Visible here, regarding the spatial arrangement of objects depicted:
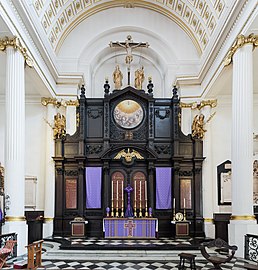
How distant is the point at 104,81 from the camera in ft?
66.4

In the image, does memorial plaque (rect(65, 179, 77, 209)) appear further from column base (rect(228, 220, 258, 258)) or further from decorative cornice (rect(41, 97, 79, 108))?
column base (rect(228, 220, 258, 258))

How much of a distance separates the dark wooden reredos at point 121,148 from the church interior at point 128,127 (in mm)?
41

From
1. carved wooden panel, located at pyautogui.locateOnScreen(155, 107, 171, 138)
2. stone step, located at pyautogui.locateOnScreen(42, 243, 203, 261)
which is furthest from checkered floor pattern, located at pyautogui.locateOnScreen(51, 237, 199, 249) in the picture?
carved wooden panel, located at pyautogui.locateOnScreen(155, 107, 171, 138)

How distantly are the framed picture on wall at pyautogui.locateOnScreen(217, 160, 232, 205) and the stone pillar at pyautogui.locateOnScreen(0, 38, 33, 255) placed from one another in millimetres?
8431

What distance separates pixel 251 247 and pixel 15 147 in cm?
665

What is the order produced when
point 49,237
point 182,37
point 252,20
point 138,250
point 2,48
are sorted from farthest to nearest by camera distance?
1. point 182,37
2. point 49,237
3. point 138,250
4. point 2,48
5. point 252,20

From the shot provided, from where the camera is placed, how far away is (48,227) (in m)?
17.1

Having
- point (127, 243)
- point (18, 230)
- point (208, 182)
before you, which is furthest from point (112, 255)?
point (208, 182)

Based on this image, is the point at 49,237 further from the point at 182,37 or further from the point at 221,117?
the point at 182,37

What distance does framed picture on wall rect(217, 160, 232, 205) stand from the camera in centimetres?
1711

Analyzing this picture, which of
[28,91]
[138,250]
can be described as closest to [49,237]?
[138,250]

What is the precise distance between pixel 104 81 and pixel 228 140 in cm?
639

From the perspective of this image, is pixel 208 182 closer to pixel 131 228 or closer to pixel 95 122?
pixel 131 228

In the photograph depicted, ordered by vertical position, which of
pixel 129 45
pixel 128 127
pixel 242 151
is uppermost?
pixel 129 45
